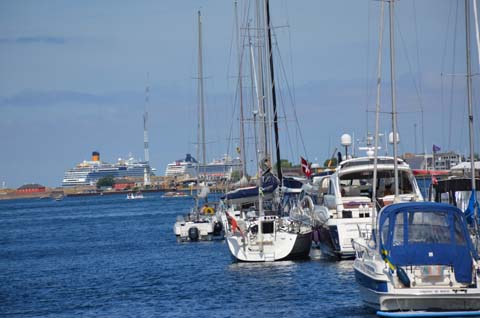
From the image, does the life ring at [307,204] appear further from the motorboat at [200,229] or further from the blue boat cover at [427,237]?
the blue boat cover at [427,237]

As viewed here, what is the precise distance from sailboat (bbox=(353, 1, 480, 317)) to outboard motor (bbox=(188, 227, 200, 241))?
122ft

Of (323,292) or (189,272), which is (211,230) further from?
(323,292)

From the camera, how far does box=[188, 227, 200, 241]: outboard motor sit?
63.8 meters

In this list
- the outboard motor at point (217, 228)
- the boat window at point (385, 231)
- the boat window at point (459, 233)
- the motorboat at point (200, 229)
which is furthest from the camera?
the outboard motor at point (217, 228)

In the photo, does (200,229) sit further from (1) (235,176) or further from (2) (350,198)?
(2) (350,198)

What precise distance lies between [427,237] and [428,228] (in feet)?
1.25

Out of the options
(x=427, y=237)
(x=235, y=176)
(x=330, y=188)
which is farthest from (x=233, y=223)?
(x=235, y=176)

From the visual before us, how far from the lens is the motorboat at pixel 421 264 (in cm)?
2439

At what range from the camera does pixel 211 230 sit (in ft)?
211

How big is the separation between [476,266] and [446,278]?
83 cm

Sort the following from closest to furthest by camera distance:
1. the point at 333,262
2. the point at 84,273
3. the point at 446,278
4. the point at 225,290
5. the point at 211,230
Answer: the point at 446,278, the point at 225,290, the point at 333,262, the point at 84,273, the point at 211,230

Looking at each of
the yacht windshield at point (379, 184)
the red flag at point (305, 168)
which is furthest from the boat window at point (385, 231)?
the red flag at point (305, 168)

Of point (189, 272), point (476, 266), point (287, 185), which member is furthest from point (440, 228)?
point (287, 185)

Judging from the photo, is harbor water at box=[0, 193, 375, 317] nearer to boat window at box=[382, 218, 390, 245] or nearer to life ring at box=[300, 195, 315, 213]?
boat window at box=[382, 218, 390, 245]
